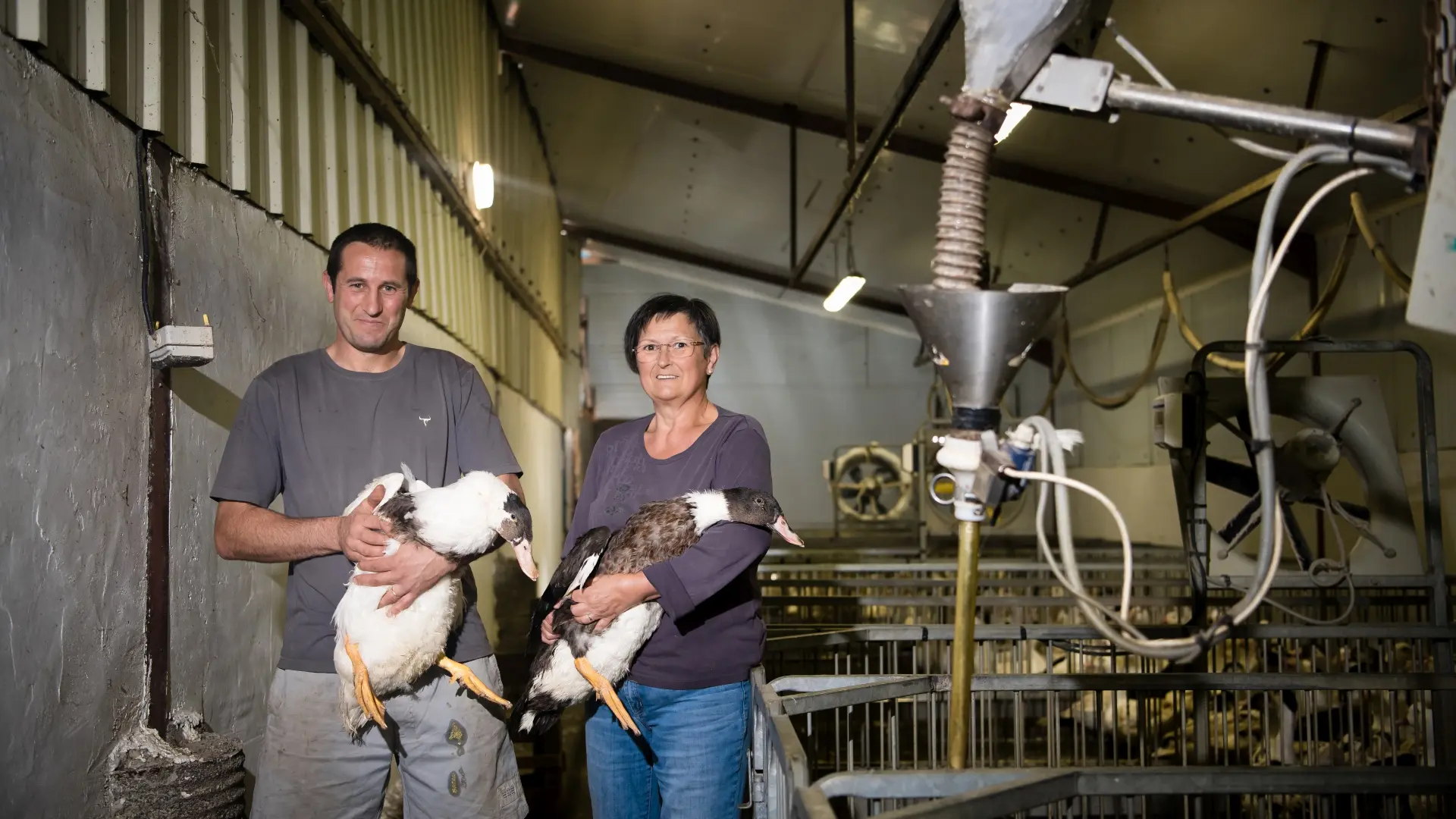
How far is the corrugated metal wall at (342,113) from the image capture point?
6.28 ft

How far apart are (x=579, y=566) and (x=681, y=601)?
258mm

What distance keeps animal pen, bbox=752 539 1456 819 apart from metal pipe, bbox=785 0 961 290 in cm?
174

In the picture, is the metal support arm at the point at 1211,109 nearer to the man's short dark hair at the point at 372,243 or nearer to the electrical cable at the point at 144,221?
the man's short dark hair at the point at 372,243

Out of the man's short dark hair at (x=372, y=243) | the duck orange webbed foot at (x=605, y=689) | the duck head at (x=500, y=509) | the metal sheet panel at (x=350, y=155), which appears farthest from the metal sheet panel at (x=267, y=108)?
the duck orange webbed foot at (x=605, y=689)

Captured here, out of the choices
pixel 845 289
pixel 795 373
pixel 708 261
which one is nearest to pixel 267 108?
pixel 845 289

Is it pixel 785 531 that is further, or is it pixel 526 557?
pixel 785 531

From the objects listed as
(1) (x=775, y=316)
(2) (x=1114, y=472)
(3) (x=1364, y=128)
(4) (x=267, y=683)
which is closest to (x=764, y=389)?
(1) (x=775, y=316)

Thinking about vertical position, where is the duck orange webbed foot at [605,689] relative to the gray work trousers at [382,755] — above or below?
above

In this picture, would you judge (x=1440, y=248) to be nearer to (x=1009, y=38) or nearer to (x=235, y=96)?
(x=1009, y=38)

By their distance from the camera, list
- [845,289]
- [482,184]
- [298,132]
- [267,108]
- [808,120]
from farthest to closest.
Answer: [845,289] → [808,120] → [482,184] → [298,132] → [267,108]

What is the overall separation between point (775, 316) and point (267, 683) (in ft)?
35.7

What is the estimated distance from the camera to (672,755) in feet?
5.68

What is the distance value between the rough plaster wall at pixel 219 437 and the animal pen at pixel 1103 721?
4.23ft

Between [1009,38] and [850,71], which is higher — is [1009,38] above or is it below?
below
